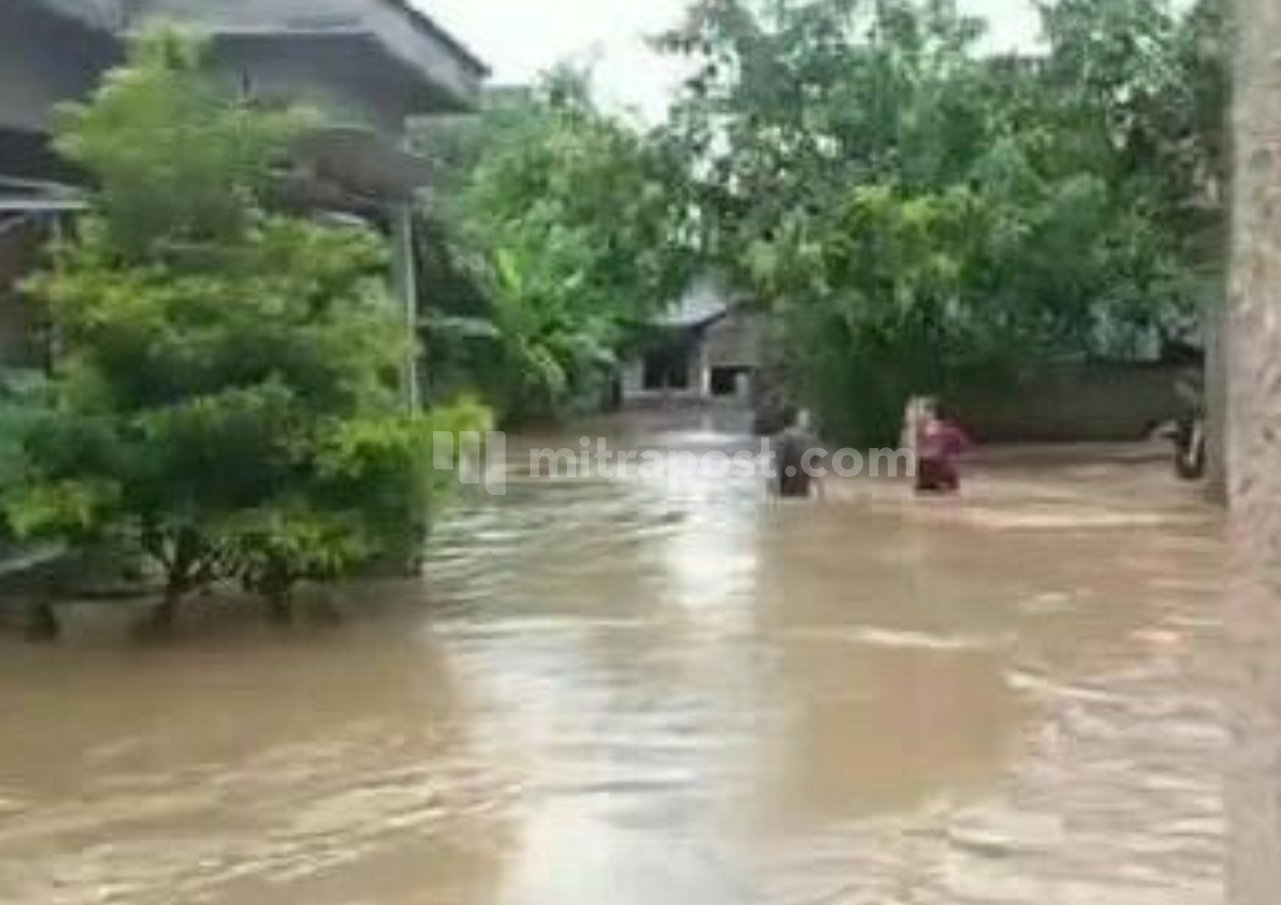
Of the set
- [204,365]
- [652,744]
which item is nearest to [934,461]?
[204,365]

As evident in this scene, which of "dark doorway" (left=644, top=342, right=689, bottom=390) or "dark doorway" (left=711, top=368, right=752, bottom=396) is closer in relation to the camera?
"dark doorway" (left=711, top=368, right=752, bottom=396)

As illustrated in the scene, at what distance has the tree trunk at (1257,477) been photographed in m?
1.83

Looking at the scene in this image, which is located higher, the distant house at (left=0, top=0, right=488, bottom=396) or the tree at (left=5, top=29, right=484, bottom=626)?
the distant house at (left=0, top=0, right=488, bottom=396)

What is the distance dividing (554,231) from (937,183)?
342 inches

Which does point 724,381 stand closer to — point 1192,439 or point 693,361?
point 693,361

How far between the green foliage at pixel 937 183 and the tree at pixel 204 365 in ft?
47.2

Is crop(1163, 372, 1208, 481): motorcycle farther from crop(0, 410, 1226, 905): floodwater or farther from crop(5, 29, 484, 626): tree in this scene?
crop(5, 29, 484, 626): tree

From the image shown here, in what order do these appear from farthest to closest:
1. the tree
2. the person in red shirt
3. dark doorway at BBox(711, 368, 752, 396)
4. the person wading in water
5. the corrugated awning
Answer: dark doorway at BBox(711, 368, 752, 396), the person in red shirt, the person wading in water, the corrugated awning, the tree

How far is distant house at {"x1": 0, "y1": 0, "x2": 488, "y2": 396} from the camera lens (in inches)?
594

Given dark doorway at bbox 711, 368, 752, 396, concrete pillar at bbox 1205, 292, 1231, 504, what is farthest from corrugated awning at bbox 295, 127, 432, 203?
dark doorway at bbox 711, 368, 752, 396

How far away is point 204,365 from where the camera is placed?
12.0 metres

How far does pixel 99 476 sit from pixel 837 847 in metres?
6.08

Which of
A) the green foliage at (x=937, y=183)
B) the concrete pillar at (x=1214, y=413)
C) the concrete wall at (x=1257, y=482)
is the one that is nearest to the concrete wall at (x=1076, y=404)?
the green foliage at (x=937, y=183)

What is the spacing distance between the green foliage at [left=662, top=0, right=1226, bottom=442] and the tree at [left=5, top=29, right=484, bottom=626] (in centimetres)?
1439
